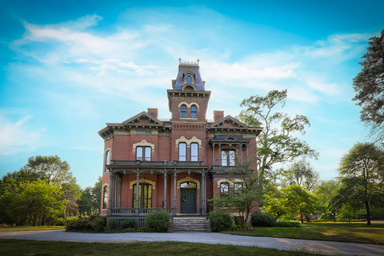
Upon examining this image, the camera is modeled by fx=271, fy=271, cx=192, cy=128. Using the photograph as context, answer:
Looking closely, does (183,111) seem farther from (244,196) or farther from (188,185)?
(244,196)

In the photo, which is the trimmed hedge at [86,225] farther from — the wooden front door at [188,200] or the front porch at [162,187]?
the wooden front door at [188,200]

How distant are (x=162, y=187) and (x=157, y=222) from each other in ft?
23.8

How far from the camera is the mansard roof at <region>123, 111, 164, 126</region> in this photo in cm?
2756

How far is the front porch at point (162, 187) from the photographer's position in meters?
25.0

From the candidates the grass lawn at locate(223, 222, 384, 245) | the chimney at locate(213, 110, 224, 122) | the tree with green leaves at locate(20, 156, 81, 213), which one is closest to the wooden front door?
the grass lawn at locate(223, 222, 384, 245)

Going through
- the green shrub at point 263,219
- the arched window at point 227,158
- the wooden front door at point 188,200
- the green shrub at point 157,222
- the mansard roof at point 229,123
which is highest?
the mansard roof at point 229,123

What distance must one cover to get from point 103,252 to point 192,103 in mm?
20515

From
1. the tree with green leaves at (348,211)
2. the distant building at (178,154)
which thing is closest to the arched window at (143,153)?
the distant building at (178,154)

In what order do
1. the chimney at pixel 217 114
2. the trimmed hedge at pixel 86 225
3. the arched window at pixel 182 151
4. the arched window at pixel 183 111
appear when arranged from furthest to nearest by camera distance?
the chimney at pixel 217 114, the arched window at pixel 183 111, the arched window at pixel 182 151, the trimmed hedge at pixel 86 225

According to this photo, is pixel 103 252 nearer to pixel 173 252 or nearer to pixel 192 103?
pixel 173 252

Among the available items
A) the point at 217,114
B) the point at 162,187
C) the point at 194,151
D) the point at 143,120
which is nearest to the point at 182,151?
the point at 194,151

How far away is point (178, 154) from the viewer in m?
27.7

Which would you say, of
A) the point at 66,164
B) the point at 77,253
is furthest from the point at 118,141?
the point at 66,164

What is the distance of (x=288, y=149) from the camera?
3222cm
